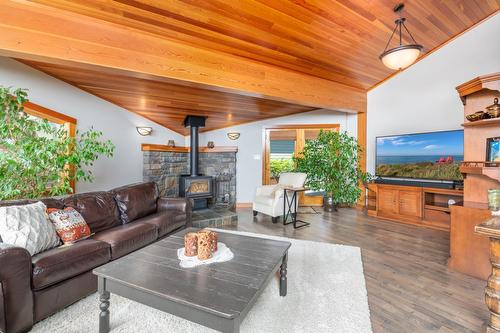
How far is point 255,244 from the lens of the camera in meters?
1.98

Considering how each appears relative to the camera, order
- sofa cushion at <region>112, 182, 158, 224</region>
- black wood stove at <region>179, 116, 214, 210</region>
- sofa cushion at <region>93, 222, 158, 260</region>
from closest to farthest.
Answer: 1. sofa cushion at <region>93, 222, 158, 260</region>
2. sofa cushion at <region>112, 182, 158, 224</region>
3. black wood stove at <region>179, 116, 214, 210</region>

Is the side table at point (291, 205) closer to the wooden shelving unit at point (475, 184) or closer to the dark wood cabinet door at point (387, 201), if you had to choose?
the dark wood cabinet door at point (387, 201)

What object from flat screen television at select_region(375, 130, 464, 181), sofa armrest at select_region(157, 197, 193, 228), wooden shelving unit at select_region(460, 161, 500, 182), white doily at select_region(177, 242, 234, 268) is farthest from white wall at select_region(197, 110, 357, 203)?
white doily at select_region(177, 242, 234, 268)

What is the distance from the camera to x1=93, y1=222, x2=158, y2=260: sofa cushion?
2.20 m

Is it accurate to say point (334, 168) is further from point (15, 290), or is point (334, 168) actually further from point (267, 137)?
point (15, 290)

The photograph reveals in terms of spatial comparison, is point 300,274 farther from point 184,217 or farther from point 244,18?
point 244,18

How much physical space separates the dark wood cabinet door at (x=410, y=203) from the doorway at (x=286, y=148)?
1811mm

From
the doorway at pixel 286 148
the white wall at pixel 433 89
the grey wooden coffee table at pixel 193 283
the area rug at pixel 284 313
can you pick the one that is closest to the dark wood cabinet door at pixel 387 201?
the white wall at pixel 433 89

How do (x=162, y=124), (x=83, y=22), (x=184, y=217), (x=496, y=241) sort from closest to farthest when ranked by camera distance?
1. (x=496, y=241)
2. (x=83, y=22)
3. (x=184, y=217)
4. (x=162, y=124)

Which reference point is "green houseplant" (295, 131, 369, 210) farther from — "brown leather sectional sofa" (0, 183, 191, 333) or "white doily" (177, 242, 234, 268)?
"white doily" (177, 242, 234, 268)

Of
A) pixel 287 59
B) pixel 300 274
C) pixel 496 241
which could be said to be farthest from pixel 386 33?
pixel 300 274

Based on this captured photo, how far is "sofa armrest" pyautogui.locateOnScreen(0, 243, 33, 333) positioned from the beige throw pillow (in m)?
0.23

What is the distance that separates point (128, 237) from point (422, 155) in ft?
15.8

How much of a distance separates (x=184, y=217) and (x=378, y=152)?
160 inches
